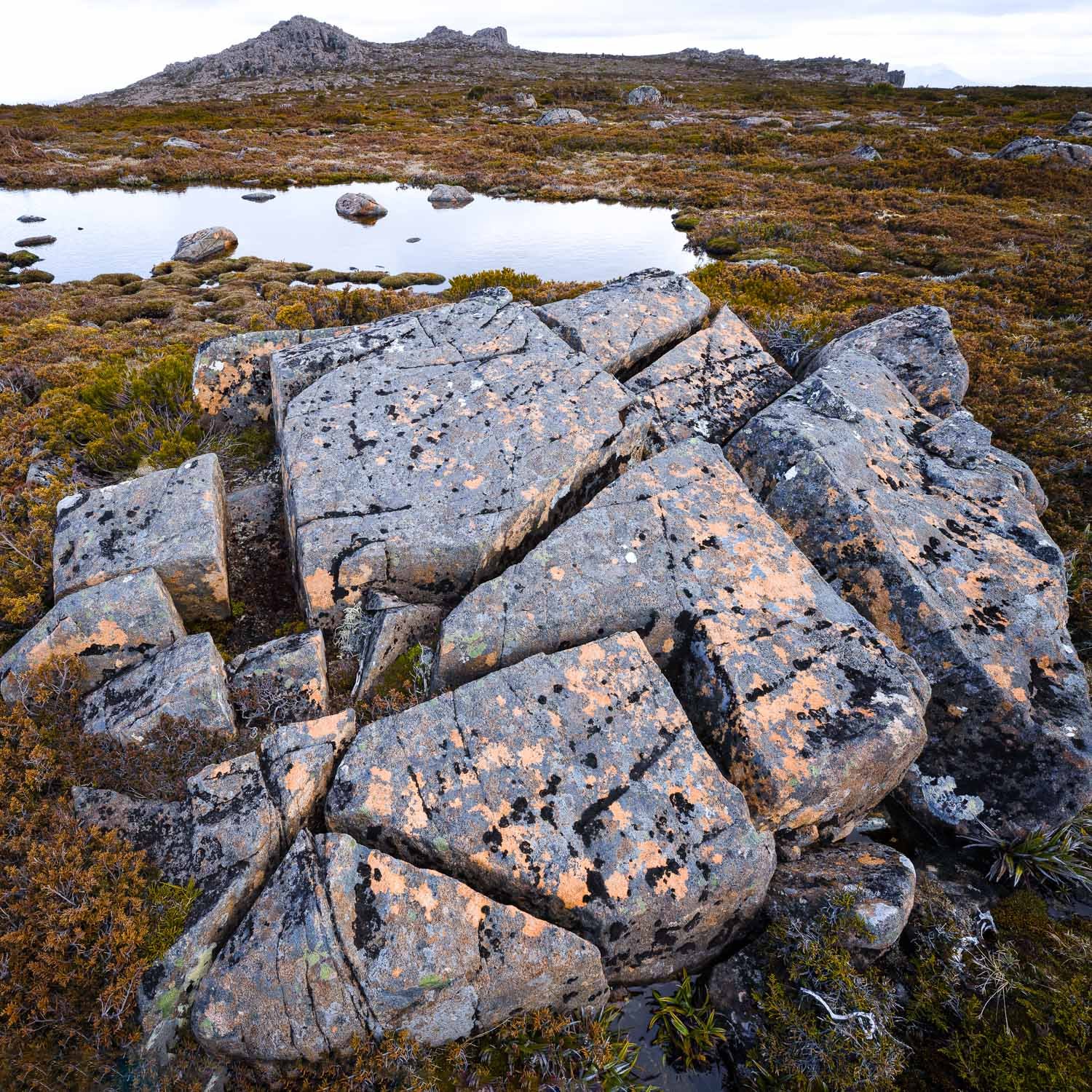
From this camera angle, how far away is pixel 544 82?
353ft

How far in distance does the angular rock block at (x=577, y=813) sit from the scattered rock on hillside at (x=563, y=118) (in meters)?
80.7

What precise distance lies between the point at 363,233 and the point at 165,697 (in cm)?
3172

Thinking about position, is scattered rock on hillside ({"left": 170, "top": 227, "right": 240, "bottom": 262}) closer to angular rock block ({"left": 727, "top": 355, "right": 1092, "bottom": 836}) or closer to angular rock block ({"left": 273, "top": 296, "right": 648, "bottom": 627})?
angular rock block ({"left": 273, "top": 296, "right": 648, "bottom": 627})

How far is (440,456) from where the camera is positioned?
26.2 ft

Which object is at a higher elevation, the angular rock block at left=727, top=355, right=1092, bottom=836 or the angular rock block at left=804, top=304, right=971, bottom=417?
the angular rock block at left=804, top=304, right=971, bottom=417

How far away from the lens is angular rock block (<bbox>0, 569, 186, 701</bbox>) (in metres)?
6.21

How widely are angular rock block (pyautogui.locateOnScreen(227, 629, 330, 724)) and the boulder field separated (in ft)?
0.12

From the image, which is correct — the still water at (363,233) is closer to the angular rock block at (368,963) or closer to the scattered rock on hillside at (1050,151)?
the angular rock block at (368,963)

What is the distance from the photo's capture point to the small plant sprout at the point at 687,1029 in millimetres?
4871

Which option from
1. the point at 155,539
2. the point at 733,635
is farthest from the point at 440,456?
the point at 733,635

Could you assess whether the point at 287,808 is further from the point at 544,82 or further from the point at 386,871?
the point at 544,82

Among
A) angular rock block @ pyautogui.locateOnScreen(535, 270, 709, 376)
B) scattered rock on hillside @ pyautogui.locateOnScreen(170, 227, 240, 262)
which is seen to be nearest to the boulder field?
angular rock block @ pyautogui.locateOnScreen(535, 270, 709, 376)

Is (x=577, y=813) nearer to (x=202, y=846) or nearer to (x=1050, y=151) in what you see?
(x=202, y=846)

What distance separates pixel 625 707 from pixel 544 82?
13485cm
